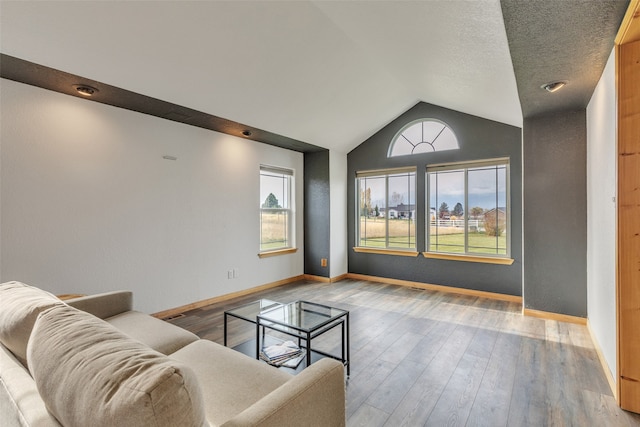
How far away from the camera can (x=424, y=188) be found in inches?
196

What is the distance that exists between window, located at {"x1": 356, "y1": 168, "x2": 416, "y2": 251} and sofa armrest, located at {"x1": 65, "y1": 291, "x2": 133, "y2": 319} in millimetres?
3958

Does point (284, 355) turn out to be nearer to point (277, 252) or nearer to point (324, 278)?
point (277, 252)

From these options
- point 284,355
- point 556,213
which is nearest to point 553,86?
point 556,213

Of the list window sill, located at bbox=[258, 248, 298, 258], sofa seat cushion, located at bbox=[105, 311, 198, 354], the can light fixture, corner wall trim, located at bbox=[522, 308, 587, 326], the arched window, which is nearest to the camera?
sofa seat cushion, located at bbox=[105, 311, 198, 354]

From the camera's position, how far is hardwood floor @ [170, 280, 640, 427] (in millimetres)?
1913

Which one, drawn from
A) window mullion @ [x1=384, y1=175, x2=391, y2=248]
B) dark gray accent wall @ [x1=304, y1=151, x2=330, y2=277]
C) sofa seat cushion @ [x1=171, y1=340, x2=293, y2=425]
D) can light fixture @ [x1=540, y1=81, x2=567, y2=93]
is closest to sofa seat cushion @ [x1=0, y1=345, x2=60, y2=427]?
sofa seat cushion @ [x1=171, y1=340, x2=293, y2=425]

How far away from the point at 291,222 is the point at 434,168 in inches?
99.2

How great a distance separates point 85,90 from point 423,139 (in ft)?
14.3

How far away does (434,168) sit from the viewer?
193 inches

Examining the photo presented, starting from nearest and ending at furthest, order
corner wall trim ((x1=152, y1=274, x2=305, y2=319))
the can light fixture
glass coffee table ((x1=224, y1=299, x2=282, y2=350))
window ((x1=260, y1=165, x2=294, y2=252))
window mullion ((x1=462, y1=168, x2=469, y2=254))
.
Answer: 1. glass coffee table ((x1=224, y1=299, x2=282, y2=350))
2. the can light fixture
3. corner wall trim ((x1=152, y1=274, x2=305, y2=319))
4. window mullion ((x1=462, y1=168, x2=469, y2=254))
5. window ((x1=260, y1=165, x2=294, y2=252))

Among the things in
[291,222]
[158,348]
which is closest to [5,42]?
[158,348]

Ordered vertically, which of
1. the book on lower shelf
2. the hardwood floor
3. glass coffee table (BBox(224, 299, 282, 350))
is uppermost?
glass coffee table (BBox(224, 299, 282, 350))

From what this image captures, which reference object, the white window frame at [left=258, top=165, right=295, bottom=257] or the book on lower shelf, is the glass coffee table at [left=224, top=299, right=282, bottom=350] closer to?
the book on lower shelf

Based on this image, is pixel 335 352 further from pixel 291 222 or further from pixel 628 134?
pixel 291 222
